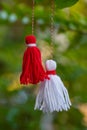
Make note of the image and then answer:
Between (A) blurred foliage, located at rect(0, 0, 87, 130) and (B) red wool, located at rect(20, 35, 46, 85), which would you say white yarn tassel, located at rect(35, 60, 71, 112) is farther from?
(A) blurred foliage, located at rect(0, 0, 87, 130)

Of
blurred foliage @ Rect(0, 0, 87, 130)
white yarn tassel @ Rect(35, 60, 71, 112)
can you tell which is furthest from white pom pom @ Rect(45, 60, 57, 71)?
blurred foliage @ Rect(0, 0, 87, 130)

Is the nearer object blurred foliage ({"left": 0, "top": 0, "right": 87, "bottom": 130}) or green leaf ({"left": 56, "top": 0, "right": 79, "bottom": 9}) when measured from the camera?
green leaf ({"left": 56, "top": 0, "right": 79, "bottom": 9})

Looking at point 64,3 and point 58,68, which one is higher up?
point 64,3

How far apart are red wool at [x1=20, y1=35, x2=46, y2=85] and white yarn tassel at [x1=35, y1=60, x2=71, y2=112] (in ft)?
0.06

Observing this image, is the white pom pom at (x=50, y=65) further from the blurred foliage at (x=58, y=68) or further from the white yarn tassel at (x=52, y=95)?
the blurred foliage at (x=58, y=68)

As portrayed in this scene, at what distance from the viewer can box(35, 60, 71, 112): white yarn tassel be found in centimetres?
65

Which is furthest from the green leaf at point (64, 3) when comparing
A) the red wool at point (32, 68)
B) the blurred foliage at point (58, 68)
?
the blurred foliage at point (58, 68)

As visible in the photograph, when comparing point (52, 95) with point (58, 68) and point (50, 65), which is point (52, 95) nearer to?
point (50, 65)

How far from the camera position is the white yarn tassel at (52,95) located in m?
0.65

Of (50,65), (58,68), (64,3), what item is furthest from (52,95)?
(58,68)

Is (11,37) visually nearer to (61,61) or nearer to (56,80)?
(61,61)

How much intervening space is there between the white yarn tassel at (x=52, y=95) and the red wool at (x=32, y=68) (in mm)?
17

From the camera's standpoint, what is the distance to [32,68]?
646mm

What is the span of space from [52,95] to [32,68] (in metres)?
0.05
